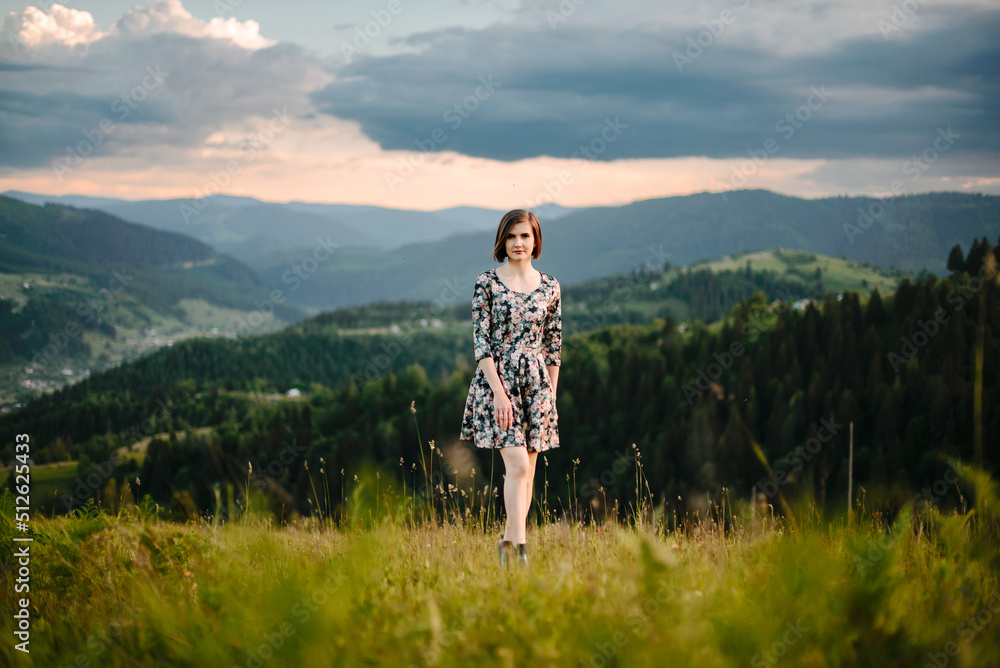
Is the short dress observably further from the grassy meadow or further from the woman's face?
the grassy meadow

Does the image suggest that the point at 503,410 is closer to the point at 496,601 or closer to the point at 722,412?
the point at 496,601

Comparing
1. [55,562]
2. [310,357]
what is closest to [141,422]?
[310,357]

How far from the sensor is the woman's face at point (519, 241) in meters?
5.38

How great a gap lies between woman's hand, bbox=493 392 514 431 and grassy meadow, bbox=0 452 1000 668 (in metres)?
1.00

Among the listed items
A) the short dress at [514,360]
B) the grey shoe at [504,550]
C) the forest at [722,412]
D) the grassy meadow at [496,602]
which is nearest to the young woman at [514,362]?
the short dress at [514,360]

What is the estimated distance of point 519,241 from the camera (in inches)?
212

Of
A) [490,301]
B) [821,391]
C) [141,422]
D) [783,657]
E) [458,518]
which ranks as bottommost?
[141,422]

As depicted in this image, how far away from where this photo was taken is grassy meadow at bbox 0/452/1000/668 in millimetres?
2717

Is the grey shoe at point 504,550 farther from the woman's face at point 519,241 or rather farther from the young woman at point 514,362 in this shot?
the woman's face at point 519,241

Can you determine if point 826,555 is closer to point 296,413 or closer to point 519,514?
A: point 519,514

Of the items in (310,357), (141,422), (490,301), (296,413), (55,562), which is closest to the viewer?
(55,562)

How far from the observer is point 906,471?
6531cm

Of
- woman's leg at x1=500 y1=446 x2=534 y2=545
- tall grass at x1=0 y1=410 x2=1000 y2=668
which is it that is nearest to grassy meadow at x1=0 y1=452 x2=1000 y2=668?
tall grass at x1=0 y1=410 x2=1000 y2=668

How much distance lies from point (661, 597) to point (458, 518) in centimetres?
292
